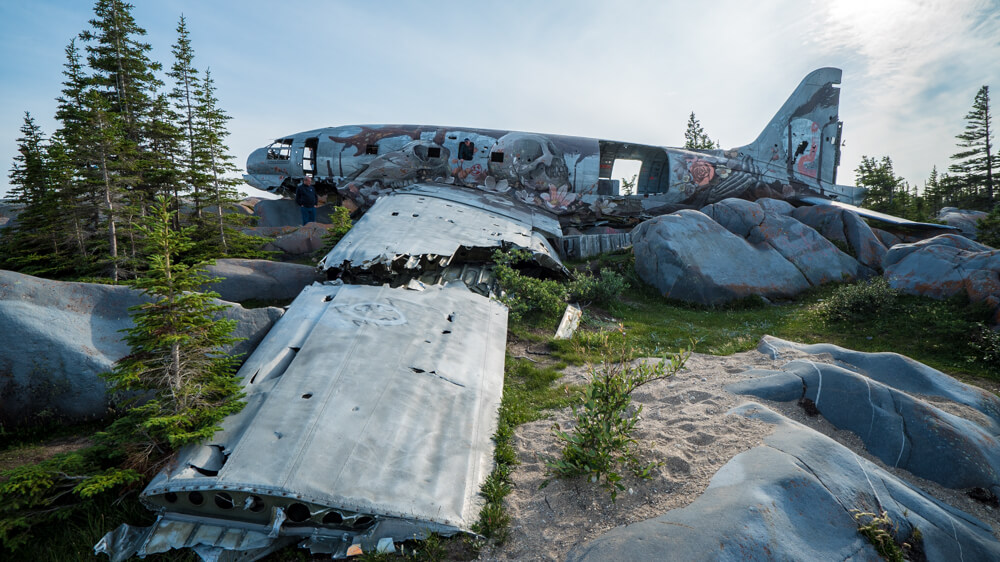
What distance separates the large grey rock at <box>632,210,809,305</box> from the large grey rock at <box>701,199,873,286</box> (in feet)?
1.61

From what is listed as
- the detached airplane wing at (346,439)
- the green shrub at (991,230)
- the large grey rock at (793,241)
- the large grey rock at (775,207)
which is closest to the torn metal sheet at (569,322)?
the detached airplane wing at (346,439)

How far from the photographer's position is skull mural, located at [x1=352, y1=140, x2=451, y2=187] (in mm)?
17031

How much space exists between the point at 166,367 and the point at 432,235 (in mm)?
6915

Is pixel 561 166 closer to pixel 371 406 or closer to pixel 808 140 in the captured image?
pixel 808 140

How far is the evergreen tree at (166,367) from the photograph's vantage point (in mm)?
3779

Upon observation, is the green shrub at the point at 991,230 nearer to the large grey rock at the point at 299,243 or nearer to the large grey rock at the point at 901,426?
the large grey rock at the point at 901,426

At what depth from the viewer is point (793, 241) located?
13.4 m

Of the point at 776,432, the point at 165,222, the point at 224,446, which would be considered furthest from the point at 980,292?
the point at 165,222

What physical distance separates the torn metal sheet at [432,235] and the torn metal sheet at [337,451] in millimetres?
2336

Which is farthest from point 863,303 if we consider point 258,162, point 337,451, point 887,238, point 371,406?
point 258,162

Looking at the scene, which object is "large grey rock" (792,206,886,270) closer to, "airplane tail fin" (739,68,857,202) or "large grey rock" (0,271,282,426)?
"airplane tail fin" (739,68,857,202)

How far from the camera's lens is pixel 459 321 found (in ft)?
23.8

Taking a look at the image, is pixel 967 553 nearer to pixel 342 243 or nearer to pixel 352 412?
pixel 352 412

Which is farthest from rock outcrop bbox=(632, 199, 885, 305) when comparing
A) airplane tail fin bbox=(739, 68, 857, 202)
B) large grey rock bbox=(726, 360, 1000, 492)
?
large grey rock bbox=(726, 360, 1000, 492)
